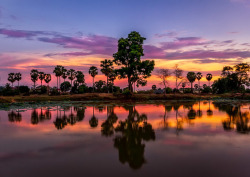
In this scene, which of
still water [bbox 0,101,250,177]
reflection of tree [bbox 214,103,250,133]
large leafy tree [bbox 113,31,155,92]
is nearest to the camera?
still water [bbox 0,101,250,177]

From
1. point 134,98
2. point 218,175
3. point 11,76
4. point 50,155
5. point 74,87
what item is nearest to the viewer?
point 218,175

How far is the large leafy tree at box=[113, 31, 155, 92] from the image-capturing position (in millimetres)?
55719

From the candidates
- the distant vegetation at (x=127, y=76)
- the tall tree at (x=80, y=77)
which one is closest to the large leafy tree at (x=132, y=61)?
the distant vegetation at (x=127, y=76)

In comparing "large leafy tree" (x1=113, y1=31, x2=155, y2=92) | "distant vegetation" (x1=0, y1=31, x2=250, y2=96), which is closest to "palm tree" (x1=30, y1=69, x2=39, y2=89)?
"distant vegetation" (x1=0, y1=31, x2=250, y2=96)

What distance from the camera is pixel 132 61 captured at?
186 ft

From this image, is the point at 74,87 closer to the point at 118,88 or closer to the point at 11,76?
the point at 118,88

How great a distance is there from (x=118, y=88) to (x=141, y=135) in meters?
76.7

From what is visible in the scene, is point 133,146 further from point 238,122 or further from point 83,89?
point 83,89

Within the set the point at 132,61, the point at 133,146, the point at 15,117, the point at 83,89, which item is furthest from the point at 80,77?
the point at 133,146

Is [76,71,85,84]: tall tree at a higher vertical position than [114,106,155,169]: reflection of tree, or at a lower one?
higher

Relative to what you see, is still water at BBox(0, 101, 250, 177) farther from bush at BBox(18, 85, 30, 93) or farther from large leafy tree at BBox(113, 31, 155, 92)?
bush at BBox(18, 85, 30, 93)

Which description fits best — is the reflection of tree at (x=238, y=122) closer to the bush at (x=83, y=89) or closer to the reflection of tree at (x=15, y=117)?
the reflection of tree at (x=15, y=117)

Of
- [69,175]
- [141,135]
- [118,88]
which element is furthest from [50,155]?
[118,88]

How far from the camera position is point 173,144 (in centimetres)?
1050
